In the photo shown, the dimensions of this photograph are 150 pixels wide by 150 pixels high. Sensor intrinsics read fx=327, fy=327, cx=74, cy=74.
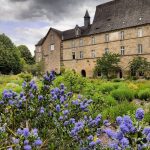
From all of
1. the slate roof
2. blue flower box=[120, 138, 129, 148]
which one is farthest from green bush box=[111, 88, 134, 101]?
the slate roof

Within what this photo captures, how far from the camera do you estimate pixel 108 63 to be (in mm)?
40344

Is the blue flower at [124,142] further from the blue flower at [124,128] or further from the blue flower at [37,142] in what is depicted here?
the blue flower at [37,142]

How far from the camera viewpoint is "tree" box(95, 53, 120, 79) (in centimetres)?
4050

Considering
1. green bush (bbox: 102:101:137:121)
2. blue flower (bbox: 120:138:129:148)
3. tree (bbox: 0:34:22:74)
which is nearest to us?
blue flower (bbox: 120:138:129:148)

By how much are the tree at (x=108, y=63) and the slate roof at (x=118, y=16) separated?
4.24m

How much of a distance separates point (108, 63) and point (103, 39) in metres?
5.76

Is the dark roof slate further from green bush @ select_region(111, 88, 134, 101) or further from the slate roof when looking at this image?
green bush @ select_region(111, 88, 134, 101)

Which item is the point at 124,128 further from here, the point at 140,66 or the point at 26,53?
the point at 26,53

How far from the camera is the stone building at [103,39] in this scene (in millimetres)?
40344

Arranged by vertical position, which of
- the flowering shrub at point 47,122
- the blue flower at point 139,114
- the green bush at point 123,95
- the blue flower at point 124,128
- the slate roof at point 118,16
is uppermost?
the slate roof at point 118,16

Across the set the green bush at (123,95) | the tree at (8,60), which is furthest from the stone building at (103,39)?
the green bush at (123,95)

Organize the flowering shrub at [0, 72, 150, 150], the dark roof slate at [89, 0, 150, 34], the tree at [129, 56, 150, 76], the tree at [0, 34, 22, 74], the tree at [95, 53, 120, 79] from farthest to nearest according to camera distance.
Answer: the tree at [0, 34, 22, 74], the dark roof slate at [89, 0, 150, 34], the tree at [95, 53, 120, 79], the tree at [129, 56, 150, 76], the flowering shrub at [0, 72, 150, 150]

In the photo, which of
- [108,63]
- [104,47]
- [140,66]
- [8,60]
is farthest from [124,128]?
[8,60]

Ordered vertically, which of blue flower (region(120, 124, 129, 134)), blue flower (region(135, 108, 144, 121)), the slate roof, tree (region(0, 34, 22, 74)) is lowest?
blue flower (region(120, 124, 129, 134))
